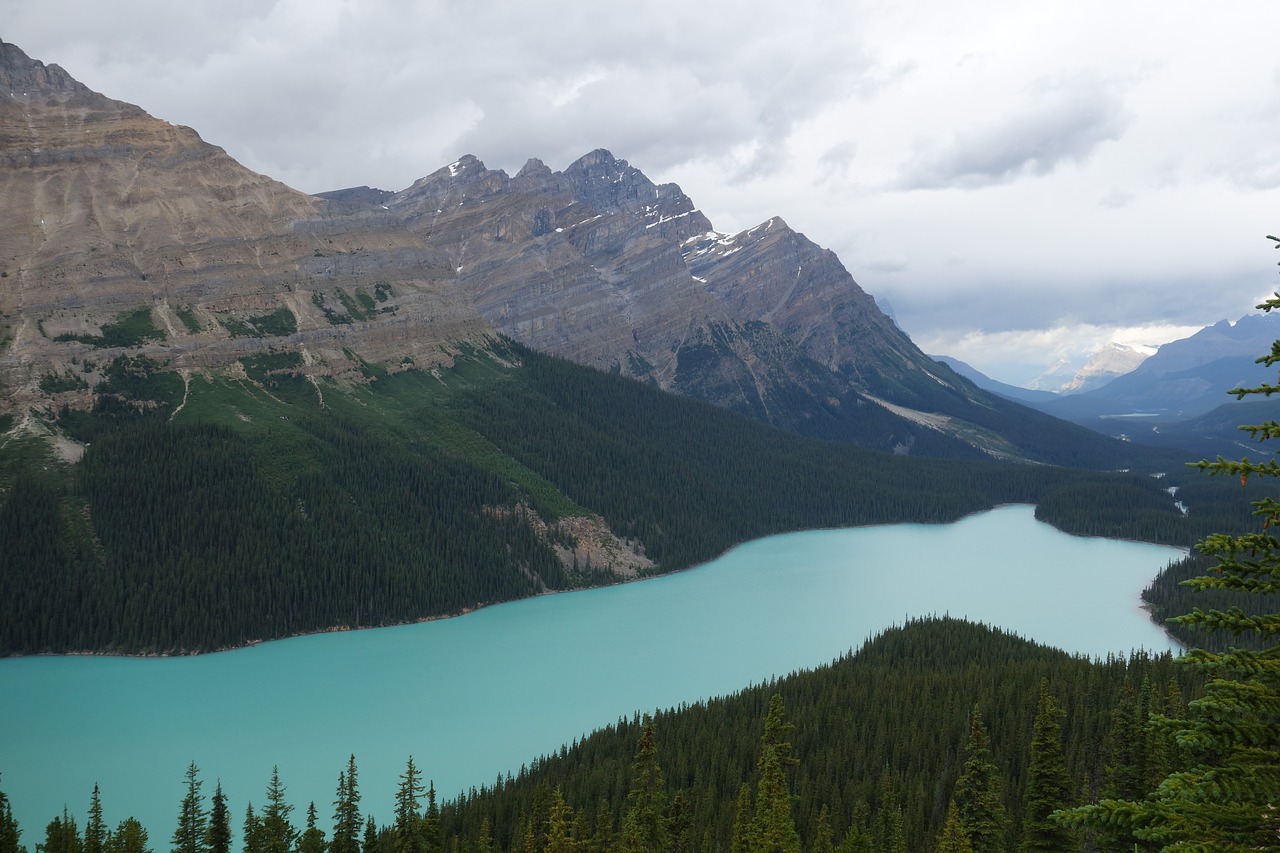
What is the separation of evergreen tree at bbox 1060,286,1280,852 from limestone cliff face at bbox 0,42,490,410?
125834 mm

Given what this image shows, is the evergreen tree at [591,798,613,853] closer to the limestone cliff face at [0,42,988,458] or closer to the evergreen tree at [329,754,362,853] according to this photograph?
the evergreen tree at [329,754,362,853]

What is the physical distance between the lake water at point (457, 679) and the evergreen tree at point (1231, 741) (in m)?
50.9

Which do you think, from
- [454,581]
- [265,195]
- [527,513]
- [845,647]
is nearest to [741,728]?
[845,647]

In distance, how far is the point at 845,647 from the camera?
94500mm

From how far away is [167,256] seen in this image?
481 ft

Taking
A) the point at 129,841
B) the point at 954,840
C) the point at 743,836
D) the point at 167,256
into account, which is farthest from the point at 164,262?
the point at 954,840

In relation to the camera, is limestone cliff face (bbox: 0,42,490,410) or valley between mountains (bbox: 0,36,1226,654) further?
limestone cliff face (bbox: 0,42,490,410)

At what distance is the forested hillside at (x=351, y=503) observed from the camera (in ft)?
306

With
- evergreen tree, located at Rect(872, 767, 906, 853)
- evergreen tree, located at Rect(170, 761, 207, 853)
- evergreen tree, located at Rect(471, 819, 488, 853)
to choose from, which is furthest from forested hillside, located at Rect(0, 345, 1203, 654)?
evergreen tree, located at Rect(872, 767, 906, 853)

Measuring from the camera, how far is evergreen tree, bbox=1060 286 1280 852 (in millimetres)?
11594

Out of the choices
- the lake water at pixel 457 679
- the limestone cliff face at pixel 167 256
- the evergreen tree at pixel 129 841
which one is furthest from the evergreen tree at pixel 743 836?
the limestone cliff face at pixel 167 256

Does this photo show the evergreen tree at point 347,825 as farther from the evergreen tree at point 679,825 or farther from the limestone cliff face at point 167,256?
the limestone cliff face at point 167,256

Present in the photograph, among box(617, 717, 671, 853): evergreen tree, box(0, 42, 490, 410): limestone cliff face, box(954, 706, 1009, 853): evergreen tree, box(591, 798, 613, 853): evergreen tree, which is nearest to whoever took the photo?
box(954, 706, 1009, 853): evergreen tree

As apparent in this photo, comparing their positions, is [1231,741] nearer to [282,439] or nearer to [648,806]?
[648,806]
